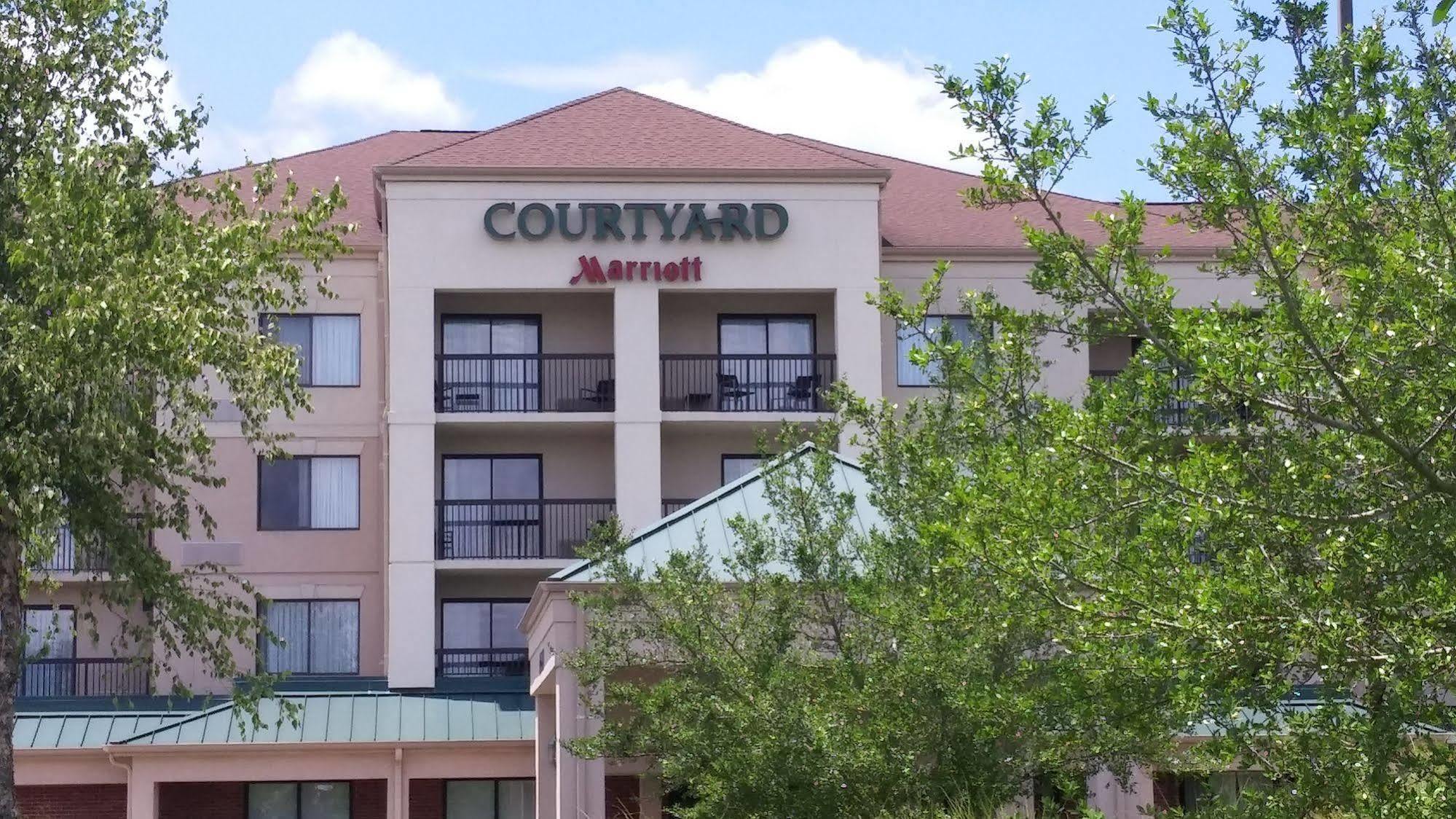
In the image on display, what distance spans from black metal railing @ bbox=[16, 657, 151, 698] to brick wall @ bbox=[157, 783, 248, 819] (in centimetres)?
250

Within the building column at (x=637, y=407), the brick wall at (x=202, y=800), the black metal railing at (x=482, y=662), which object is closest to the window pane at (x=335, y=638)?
the black metal railing at (x=482, y=662)

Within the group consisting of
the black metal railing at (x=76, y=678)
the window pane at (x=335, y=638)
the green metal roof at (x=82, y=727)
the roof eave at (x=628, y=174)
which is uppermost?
the roof eave at (x=628, y=174)

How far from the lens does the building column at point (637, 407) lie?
123 ft

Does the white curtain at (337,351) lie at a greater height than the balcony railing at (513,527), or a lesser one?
greater

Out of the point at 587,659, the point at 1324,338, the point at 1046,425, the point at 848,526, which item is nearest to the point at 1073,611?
the point at 1046,425

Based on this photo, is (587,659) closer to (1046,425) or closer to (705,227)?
(1046,425)

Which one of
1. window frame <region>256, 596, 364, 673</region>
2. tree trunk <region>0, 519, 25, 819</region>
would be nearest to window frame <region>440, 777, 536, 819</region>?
window frame <region>256, 596, 364, 673</region>

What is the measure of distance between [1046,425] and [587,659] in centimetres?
1026

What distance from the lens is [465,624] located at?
125 ft

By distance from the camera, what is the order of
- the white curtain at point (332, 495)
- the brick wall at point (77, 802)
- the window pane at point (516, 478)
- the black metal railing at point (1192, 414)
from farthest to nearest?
the white curtain at point (332, 495), the window pane at point (516, 478), the brick wall at point (77, 802), the black metal railing at point (1192, 414)

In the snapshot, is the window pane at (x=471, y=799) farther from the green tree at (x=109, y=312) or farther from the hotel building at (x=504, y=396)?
the green tree at (x=109, y=312)

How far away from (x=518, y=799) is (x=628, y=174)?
39.3 ft

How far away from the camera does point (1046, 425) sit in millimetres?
11562

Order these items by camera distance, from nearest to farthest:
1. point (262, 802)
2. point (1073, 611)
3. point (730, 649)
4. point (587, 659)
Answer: point (1073, 611) < point (730, 649) < point (587, 659) < point (262, 802)
